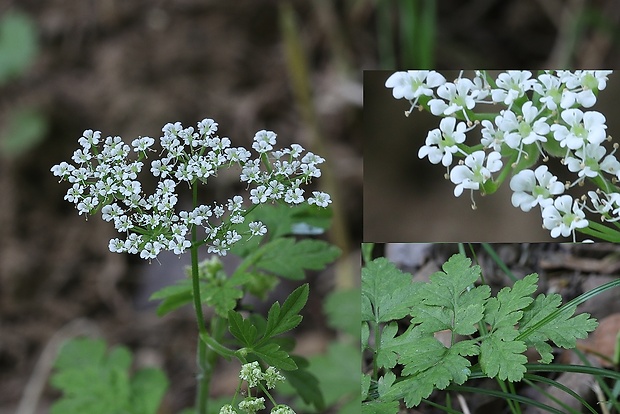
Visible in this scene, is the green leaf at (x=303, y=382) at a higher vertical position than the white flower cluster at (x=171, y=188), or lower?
→ lower

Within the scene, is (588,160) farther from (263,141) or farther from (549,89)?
(263,141)

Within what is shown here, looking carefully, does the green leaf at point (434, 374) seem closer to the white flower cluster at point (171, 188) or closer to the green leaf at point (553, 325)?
the green leaf at point (553, 325)

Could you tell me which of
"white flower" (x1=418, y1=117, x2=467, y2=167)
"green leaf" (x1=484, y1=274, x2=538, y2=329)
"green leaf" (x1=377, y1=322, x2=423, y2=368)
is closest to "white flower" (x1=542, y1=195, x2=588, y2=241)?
"green leaf" (x1=484, y1=274, x2=538, y2=329)

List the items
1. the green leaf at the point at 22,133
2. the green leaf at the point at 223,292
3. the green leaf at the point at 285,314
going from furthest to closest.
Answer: the green leaf at the point at 22,133
the green leaf at the point at 223,292
the green leaf at the point at 285,314

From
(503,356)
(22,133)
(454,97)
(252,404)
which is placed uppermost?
(22,133)

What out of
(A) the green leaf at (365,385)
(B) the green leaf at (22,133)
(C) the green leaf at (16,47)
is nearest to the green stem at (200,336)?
(A) the green leaf at (365,385)

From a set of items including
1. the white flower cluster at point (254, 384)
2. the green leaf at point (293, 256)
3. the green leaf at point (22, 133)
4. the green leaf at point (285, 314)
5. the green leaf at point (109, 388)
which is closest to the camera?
the white flower cluster at point (254, 384)

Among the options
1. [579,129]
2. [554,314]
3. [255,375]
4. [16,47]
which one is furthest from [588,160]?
[16,47]

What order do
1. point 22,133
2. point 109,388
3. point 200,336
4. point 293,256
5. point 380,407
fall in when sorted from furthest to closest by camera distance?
1. point 22,133
2. point 109,388
3. point 293,256
4. point 200,336
5. point 380,407

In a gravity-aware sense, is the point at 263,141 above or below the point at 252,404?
above
